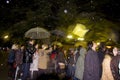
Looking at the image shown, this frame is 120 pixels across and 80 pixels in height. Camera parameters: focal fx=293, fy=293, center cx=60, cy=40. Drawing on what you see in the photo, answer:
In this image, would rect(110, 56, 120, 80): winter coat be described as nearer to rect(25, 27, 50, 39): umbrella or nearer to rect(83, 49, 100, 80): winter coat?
rect(83, 49, 100, 80): winter coat

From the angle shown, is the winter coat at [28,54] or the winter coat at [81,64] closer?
the winter coat at [81,64]

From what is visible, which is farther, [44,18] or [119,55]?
[44,18]

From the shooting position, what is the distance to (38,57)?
12.6 metres

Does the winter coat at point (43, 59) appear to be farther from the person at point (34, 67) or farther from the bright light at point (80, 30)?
the bright light at point (80, 30)

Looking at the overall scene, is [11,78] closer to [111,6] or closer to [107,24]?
[107,24]

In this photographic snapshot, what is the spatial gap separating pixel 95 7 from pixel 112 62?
16206 millimetres

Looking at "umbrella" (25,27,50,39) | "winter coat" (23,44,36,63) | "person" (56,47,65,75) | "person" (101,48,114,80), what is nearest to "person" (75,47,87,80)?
"person" (101,48,114,80)

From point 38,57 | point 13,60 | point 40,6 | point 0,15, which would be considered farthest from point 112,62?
point 0,15

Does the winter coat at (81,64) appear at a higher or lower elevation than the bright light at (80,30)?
lower

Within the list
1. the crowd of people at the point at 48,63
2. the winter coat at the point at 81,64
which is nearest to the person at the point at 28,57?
the crowd of people at the point at 48,63

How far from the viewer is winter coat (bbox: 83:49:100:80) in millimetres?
7918

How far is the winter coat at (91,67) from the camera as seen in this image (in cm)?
792

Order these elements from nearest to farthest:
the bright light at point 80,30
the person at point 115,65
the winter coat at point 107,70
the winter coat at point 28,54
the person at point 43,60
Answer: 1. the person at point 115,65
2. the winter coat at point 107,70
3. the winter coat at point 28,54
4. the person at point 43,60
5. the bright light at point 80,30

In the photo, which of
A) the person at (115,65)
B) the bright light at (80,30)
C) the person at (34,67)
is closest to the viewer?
the person at (115,65)
